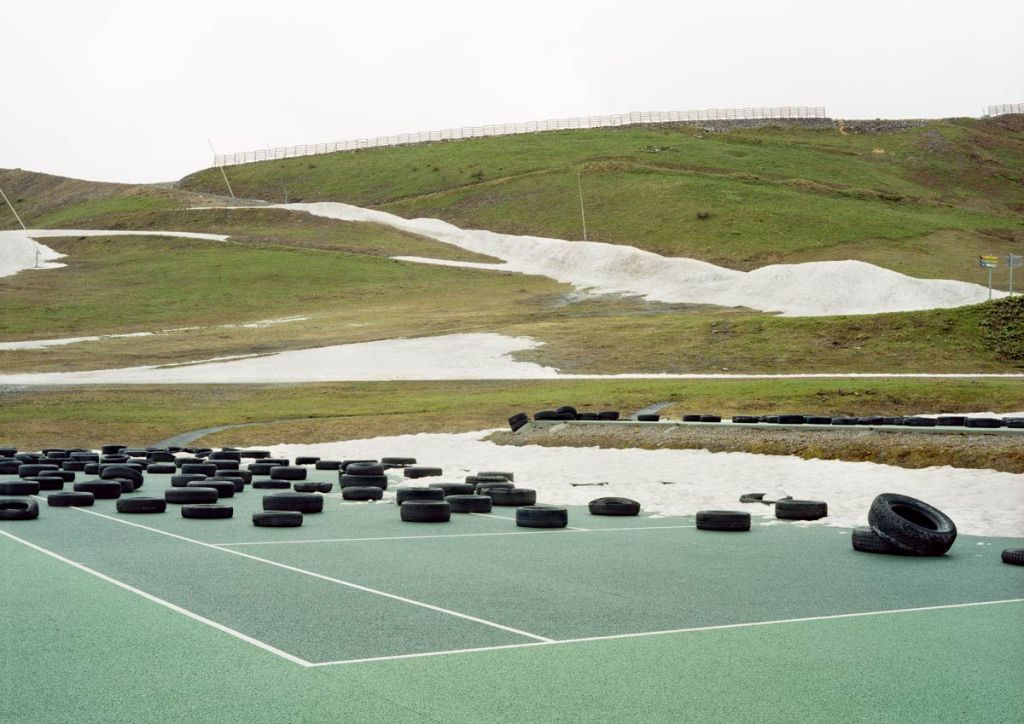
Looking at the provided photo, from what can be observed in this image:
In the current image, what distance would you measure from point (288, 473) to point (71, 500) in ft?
18.6

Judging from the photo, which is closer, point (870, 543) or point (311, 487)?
point (870, 543)

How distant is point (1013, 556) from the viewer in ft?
40.1

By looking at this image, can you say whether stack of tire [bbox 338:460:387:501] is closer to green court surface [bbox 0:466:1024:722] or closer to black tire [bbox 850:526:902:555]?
green court surface [bbox 0:466:1024:722]

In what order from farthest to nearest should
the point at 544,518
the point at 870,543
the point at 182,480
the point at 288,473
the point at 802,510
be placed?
the point at 288,473
the point at 182,480
the point at 802,510
the point at 544,518
the point at 870,543

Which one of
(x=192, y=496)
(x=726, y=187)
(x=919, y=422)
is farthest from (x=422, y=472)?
(x=726, y=187)

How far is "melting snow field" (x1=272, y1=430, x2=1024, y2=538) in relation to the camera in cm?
1689

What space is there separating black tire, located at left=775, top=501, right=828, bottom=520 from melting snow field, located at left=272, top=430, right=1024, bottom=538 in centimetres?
20

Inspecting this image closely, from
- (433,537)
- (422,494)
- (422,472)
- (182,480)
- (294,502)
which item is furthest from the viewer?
(422,472)

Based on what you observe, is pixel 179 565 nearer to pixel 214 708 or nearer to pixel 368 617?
pixel 368 617

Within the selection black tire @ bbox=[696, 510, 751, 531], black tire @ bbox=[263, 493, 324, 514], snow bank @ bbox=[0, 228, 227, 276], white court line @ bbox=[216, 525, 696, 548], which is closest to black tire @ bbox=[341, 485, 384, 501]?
black tire @ bbox=[263, 493, 324, 514]

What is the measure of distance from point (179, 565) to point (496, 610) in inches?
164

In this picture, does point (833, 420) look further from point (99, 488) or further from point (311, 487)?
point (99, 488)

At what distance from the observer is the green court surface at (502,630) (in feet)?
22.2

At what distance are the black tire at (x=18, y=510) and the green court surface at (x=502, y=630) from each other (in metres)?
1.78
